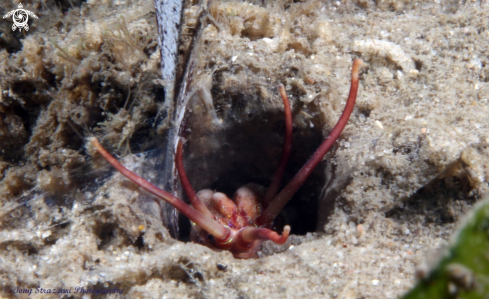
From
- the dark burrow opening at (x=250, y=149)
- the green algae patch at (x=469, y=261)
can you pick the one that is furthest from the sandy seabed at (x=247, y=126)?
the green algae patch at (x=469, y=261)

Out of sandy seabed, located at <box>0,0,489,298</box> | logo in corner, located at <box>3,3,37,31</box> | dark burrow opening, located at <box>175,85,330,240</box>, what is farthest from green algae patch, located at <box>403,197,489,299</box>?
logo in corner, located at <box>3,3,37,31</box>

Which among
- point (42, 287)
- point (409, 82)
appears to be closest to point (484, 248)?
point (409, 82)

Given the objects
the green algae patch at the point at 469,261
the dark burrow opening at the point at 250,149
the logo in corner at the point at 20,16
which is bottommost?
the dark burrow opening at the point at 250,149

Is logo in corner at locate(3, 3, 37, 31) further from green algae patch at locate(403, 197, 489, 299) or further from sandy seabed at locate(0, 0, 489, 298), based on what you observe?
green algae patch at locate(403, 197, 489, 299)

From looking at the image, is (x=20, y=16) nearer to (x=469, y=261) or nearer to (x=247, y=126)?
(x=247, y=126)

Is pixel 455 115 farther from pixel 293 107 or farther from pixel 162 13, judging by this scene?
pixel 162 13

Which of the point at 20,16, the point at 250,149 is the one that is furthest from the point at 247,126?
the point at 20,16

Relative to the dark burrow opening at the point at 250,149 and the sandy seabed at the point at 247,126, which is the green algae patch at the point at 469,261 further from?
the dark burrow opening at the point at 250,149
